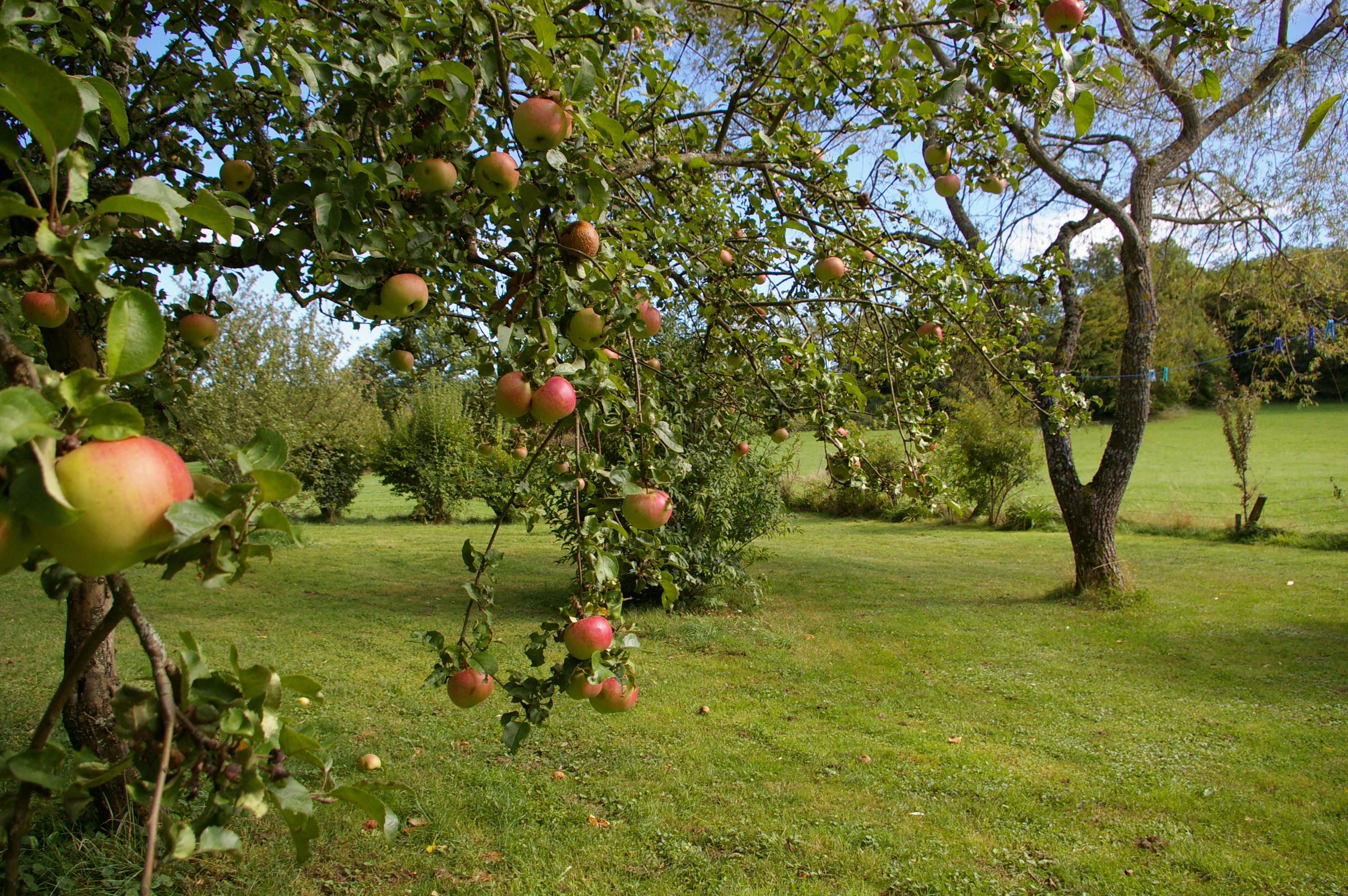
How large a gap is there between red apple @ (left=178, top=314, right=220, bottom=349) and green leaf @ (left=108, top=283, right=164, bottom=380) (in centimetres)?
148

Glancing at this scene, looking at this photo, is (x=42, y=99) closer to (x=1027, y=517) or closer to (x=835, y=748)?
(x=835, y=748)

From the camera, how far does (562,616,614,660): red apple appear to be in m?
1.38

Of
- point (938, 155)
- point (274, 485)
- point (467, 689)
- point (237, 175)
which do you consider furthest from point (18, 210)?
point (938, 155)

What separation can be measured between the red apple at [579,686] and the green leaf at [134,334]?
901 millimetres

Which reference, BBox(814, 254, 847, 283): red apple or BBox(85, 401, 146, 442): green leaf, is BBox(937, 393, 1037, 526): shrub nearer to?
BBox(814, 254, 847, 283): red apple

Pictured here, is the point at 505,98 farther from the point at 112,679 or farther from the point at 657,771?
the point at 657,771

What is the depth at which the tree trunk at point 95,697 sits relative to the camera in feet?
8.33

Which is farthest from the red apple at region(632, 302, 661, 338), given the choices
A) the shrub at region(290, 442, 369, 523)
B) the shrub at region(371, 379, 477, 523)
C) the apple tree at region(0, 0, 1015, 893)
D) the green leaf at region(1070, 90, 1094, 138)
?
the shrub at region(371, 379, 477, 523)

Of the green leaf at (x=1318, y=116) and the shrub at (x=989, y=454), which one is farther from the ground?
the green leaf at (x=1318, y=116)

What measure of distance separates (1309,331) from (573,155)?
30.8ft

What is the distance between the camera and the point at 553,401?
1324 mm

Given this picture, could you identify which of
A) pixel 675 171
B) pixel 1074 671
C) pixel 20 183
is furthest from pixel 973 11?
pixel 1074 671

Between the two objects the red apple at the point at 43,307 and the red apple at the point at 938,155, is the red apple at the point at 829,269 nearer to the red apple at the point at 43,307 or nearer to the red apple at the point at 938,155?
the red apple at the point at 938,155

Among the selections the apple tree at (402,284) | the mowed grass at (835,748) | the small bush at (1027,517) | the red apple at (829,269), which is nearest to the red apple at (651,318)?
the apple tree at (402,284)
